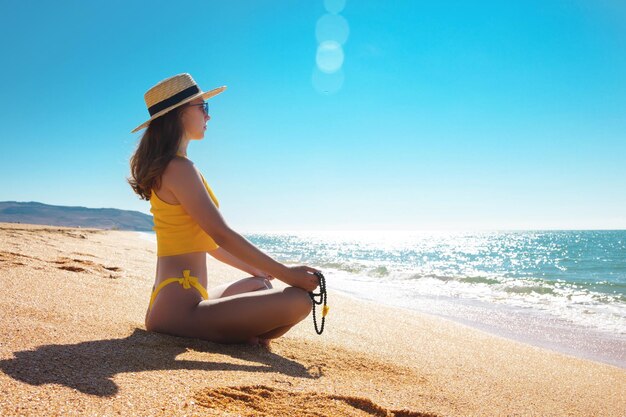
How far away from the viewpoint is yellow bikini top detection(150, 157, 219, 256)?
271 centimetres

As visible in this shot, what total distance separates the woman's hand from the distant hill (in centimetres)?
12774

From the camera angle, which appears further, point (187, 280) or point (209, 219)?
point (187, 280)

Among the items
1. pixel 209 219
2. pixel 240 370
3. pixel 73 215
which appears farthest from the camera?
pixel 73 215

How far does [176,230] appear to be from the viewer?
2730 mm

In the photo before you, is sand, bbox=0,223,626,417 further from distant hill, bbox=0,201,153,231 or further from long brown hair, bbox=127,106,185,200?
distant hill, bbox=0,201,153,231

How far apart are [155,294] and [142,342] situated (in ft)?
1.04

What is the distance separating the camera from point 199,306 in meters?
2.69

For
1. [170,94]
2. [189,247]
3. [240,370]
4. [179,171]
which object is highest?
[170,94]

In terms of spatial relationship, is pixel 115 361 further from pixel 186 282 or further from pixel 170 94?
pixel 170 94

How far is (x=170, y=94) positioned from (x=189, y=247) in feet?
3.27

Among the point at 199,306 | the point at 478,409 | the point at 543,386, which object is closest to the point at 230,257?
the point at 199,306

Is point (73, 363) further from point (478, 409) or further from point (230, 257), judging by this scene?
point (478, 409)

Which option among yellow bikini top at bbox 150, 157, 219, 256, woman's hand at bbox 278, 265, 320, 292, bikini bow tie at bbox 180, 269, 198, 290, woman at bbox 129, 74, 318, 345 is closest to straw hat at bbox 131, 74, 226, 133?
woman at bbox 129, 74, 318, 345

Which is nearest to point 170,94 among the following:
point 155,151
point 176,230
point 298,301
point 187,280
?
point 155,151
